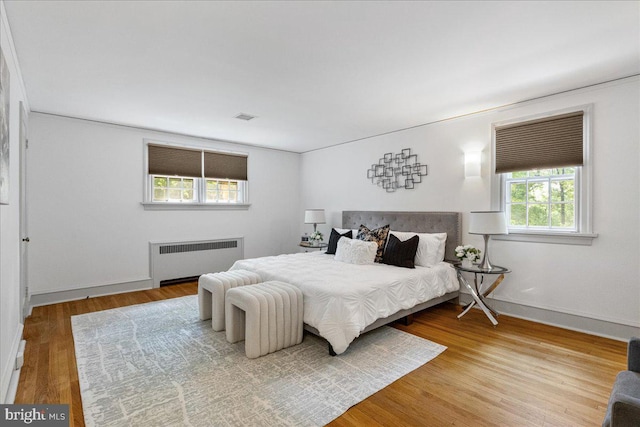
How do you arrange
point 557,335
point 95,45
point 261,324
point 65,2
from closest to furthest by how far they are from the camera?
point 65,2 → point 95,45 → point 261,324 → point 557,335

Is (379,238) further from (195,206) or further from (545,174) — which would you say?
(195,206)

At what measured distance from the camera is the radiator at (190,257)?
198 inches

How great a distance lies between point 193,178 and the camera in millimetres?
5559

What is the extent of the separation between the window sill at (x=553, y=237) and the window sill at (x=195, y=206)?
14.5 feet

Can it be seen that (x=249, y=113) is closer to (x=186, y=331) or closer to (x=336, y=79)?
(x=336, y=79)

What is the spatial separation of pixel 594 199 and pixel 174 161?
584 cm

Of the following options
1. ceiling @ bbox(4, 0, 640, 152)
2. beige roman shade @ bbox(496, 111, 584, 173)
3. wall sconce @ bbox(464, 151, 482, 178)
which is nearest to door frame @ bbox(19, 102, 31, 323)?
ceiling @ bbox(4, 0, 640, 152)

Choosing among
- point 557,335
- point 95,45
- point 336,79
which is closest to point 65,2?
point 95,45

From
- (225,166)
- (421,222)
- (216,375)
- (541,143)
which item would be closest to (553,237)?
(541,143)

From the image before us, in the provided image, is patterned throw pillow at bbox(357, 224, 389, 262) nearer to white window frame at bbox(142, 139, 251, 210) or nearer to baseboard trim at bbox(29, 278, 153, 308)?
white window frame at bbox(142, 139, 251, 210)

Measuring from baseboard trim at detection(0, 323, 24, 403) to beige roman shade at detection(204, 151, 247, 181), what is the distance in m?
3.66

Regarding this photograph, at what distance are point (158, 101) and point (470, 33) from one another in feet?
11.0

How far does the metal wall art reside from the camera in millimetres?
4667

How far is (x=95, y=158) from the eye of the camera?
4.52 metres
